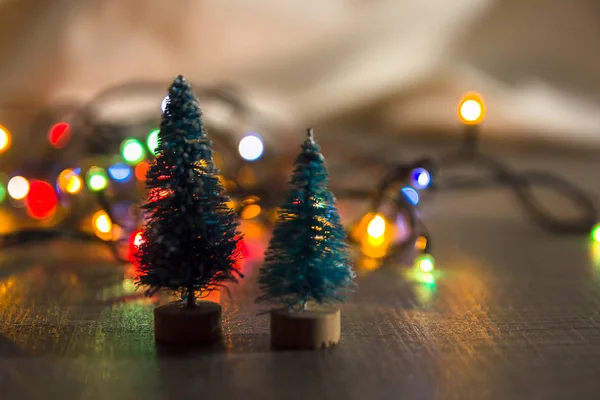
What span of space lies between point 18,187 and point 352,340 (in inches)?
35.6

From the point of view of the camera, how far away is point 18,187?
139 centimetres

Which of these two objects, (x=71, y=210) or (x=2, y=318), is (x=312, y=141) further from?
(x=71, y=210)

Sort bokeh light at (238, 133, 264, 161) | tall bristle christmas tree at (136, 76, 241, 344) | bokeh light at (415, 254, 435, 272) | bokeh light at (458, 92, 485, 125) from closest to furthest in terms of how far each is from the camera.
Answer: tall bristle christmas tree at (136, 76, 241, 344) → bokeh light at (415, 254, 435, 272) → bokeh light at (458, 92, 485, 125) → bokeh light at (238, 133, 264, 161)

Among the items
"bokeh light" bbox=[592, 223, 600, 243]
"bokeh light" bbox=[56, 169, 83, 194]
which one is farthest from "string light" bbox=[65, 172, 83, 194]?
"bokeh light" bbox=[592, 223, 600, 243]

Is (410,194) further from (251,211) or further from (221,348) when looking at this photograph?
(221,348)

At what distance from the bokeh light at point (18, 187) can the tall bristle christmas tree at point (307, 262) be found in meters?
0.82

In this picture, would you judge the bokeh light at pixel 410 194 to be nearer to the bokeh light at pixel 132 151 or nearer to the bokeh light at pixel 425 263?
the bokeh light at pixel 425 263

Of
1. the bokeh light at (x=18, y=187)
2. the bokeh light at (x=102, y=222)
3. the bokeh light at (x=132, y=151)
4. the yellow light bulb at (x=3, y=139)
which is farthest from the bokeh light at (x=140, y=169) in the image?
the yellow light bulb at (x=3, y=139)

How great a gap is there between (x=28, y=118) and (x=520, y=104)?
5.54ft

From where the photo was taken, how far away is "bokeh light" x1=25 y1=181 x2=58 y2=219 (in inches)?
52.2

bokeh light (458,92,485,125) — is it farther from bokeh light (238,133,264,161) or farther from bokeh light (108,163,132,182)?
bokeh light (108,163,132,182)

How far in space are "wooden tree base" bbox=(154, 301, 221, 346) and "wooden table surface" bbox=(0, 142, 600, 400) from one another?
2 cm

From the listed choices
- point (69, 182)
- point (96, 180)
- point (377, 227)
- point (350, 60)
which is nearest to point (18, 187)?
point (69, 182)

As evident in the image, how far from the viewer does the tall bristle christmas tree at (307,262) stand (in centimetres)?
73
